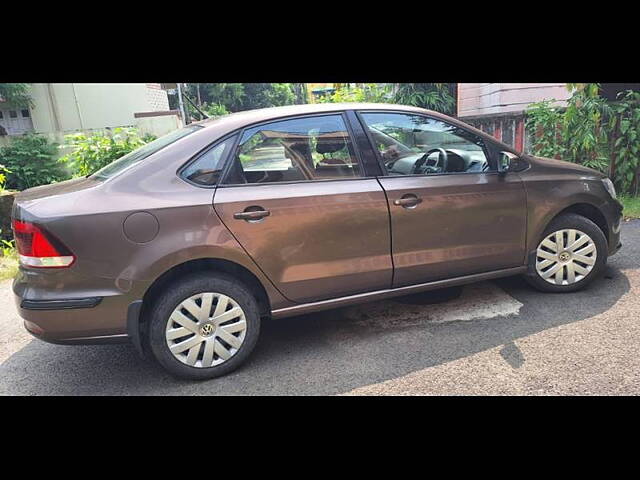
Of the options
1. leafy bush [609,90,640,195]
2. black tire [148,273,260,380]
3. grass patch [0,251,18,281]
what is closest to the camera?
black tire [148,273,260,380]

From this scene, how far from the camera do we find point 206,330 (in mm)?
2830

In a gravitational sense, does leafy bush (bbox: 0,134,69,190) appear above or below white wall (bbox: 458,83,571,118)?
below

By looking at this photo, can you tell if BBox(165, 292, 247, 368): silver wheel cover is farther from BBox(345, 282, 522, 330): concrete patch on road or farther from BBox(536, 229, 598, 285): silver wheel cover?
BBox(536, 229, 598, 285): silver wheel cover

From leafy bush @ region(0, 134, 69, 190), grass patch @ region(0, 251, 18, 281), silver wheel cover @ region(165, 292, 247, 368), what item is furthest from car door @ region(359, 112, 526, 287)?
leafy bush @ region(0, 134, 69, 190)

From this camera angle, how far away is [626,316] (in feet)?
A: 11.1

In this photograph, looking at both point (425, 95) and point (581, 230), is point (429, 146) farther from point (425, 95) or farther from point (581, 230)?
point (425, 95)

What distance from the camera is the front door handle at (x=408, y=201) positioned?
3199 mm

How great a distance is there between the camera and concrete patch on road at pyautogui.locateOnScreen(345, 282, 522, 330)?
3.54m

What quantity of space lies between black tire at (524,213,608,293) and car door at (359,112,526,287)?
239 millimetres

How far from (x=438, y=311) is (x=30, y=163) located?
11.1 meters

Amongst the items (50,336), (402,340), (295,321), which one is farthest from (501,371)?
(50,336)

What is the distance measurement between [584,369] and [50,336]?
123 inches

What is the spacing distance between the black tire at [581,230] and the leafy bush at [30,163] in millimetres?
10751

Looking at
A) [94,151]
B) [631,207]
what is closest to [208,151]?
[94,151]
